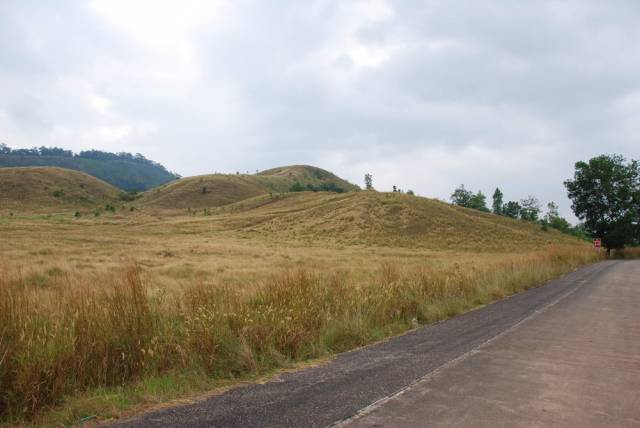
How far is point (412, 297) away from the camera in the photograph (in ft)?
38.9

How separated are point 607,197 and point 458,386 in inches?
2871

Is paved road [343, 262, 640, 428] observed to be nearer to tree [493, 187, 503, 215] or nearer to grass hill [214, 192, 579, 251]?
grass hill [214, 192, 579, 251]

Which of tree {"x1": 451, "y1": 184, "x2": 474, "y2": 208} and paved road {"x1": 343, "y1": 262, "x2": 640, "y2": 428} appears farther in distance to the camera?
tree {"x1": 451, "y1": 184, "x2": 474, "y2": 208}

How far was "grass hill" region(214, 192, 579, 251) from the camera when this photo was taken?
66562 mm

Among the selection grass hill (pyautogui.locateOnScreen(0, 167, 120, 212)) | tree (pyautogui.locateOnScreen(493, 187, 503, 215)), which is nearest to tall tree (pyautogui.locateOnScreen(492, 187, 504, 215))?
tree (pyautogui.locateOnScreen(493, 187, 503, 215))

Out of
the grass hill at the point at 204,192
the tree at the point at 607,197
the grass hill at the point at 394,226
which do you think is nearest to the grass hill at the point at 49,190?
the grass hill at the point at 204,192

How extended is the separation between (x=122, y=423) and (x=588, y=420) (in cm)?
467

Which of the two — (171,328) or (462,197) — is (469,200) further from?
(171,328)

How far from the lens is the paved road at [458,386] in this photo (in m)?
4.52

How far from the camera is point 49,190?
11812cm

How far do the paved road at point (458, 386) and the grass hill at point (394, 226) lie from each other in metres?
55.6

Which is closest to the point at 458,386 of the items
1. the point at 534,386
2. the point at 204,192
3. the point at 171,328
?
the point at 534,386

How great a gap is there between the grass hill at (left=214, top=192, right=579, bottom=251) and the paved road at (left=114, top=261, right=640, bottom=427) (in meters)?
55.6

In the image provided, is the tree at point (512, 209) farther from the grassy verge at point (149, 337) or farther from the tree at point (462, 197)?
the grassy verge at point (149, 337)
